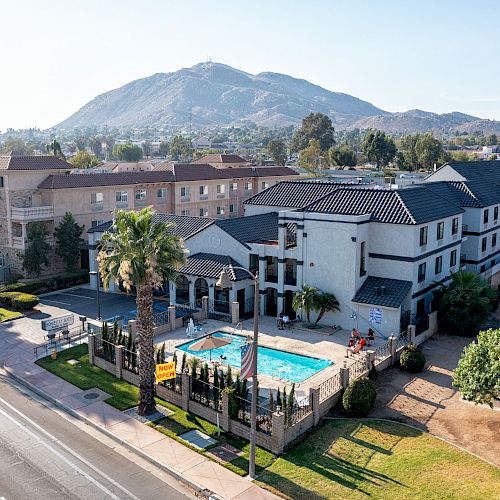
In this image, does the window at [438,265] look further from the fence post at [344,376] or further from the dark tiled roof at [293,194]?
the fence post at [344,376]

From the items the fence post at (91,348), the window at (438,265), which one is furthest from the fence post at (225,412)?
the window at (438,265)

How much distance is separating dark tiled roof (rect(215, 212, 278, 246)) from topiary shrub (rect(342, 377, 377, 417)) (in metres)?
18.9

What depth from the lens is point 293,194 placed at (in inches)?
2053

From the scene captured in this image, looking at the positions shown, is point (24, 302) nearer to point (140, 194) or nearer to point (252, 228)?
point (252, 228)

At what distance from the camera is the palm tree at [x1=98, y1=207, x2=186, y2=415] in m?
26.7

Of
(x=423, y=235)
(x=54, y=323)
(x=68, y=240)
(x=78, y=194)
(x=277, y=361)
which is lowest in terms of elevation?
(x=277, y=361)

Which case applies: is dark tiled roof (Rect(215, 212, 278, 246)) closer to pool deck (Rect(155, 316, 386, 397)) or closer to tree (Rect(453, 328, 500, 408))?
pool deck (Rect(155, 316, 386, 397))

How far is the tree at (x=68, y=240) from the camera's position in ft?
182

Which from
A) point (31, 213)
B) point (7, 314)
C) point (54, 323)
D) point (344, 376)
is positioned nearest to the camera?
point (344, 376)

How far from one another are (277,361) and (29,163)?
117 ft

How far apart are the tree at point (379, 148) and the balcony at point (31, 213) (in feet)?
345

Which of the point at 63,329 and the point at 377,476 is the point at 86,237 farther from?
the point at 377,476

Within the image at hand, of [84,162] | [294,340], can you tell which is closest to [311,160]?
[84,162]

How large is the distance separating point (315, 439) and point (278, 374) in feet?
24.3
